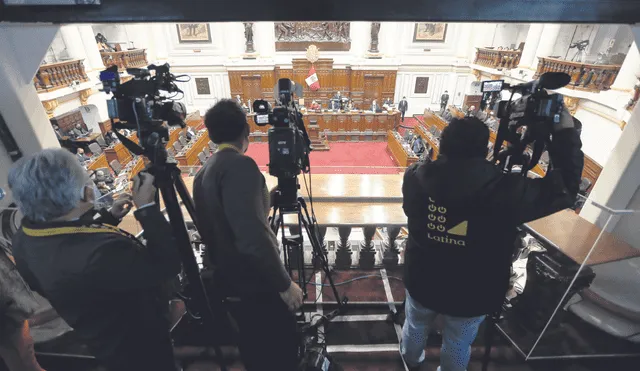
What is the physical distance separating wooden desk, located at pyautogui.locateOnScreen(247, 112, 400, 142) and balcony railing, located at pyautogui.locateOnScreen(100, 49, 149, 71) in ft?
15.8

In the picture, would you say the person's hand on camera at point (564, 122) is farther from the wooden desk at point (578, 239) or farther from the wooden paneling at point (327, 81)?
the wooden paneling at point (327, 81)

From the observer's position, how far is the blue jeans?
1.64 meters

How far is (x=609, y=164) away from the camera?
2379 millimetres

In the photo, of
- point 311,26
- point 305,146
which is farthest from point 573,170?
point 311,26

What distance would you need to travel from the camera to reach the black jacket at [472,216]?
1.30m

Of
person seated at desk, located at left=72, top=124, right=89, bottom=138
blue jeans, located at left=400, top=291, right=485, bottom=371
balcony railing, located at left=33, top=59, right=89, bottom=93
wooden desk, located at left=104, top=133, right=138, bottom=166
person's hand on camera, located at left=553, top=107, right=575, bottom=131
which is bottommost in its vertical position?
wooden desk, located at left=104, top=133, right=138, bottom=166

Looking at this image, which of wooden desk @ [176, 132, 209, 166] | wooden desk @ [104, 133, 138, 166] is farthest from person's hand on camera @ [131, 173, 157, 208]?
wooden desk @ [104, 133, 138, 166]

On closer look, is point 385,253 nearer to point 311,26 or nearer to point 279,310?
point 279,310

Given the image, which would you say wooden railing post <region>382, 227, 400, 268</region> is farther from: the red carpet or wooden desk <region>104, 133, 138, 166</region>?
wooden desk <region>104, 133, 138, 166</region>

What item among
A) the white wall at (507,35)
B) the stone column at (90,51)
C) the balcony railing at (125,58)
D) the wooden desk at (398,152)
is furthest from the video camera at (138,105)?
the white wall at (507,35)

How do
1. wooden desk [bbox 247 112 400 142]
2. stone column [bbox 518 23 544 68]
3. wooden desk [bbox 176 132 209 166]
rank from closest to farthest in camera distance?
1. wooden desk [bbox 176 132 209 166]
2. stone column [bbox 518 23 544 68]
3. wooden desk [bbox 247 112 400 142]

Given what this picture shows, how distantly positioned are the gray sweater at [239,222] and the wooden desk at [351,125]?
34.1 feet

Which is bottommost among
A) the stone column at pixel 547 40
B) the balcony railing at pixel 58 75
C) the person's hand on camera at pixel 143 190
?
the balcony railing at pixel 58 75

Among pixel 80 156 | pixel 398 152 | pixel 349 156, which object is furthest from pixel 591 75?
pixel 80 156
